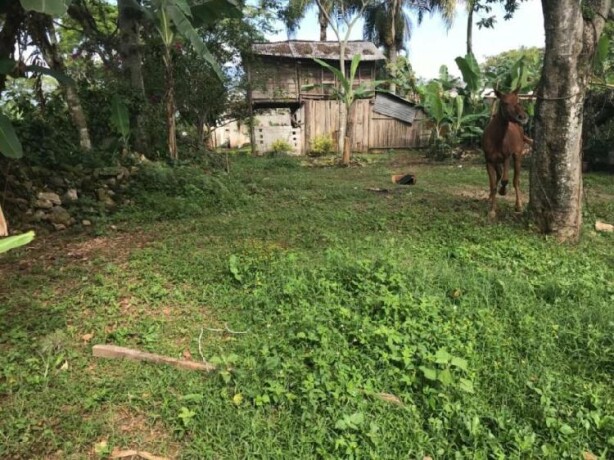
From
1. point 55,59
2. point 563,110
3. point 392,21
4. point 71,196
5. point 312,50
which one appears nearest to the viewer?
point 563,110

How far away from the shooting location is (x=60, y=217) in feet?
17.6

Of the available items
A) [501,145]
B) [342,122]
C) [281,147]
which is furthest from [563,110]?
[281,147]

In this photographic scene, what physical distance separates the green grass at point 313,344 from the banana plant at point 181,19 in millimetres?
2393

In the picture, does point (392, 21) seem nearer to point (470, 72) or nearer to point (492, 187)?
point (470, 72)

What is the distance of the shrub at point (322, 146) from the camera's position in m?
17.3

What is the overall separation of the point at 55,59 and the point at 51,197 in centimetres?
225

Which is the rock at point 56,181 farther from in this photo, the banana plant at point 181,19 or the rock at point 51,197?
the banana plant at point 181,19

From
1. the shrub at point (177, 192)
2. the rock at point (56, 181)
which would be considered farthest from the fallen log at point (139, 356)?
the rock at point (56, 181)

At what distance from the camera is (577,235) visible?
16.7 ft

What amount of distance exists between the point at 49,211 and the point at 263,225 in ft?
8.77

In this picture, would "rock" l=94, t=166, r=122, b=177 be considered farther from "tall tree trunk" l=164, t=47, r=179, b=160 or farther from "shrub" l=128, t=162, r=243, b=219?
"tall tree trunk" l=164, t=47, r=179, b=160

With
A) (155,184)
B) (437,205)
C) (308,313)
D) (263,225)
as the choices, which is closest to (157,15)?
(155,184)

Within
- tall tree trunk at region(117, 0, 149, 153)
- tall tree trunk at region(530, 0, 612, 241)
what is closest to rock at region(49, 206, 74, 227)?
tall tree trunk at region(117, 0, 149, 153)

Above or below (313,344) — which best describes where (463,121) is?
above
